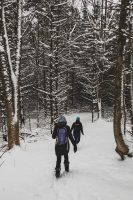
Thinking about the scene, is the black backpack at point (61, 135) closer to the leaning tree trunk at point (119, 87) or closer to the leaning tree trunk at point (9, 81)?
the leaning tree trunk at point (119, 87)

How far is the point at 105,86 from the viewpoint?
30.8m

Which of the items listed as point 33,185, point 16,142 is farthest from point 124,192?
point 16,142

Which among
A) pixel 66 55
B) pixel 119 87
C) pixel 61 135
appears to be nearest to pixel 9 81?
pixel 119 87

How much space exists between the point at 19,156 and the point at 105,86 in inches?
724

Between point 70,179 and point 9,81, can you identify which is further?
point 9,81

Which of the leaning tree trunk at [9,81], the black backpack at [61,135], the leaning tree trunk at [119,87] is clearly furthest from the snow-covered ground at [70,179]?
the leaning tree trunk at [9,81]

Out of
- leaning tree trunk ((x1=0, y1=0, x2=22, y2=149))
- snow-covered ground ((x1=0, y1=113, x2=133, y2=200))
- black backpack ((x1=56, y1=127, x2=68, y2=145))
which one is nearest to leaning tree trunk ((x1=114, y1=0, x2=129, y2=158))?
snow-covered ground ((x1=0, y1=113, x2=133, y2=200))

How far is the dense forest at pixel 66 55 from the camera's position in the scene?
11.2m

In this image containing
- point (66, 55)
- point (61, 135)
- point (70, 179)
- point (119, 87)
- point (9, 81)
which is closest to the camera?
point (70, 179)

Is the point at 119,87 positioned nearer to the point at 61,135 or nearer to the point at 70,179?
the point at 61,135

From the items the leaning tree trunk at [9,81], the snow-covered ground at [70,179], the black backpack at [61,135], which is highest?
the leaning tree trunk at [9,81]

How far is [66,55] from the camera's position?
90.9 ft

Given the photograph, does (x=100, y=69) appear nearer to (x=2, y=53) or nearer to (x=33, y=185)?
(x=2, y=53)

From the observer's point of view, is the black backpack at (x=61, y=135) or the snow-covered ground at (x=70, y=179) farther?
the black backpack at (x=61, y=135)
